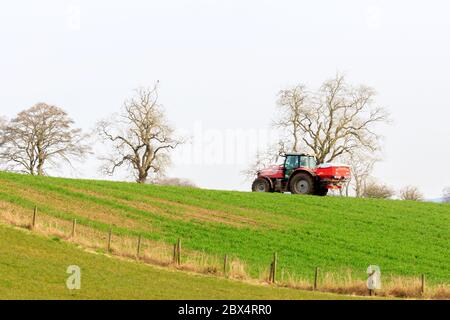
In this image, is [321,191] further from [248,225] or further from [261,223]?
[248,225]

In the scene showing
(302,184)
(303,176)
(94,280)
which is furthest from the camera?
(302,184)

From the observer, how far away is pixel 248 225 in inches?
1551

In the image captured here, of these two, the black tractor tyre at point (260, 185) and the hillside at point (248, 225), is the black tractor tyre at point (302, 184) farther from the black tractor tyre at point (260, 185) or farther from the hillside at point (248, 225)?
the black tractor tyre at point (260, 185)

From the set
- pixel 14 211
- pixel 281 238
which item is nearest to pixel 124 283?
pixel 14 211

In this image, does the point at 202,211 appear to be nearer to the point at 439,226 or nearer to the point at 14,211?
the point at 14,211

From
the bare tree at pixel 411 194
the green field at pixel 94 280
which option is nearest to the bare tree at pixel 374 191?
the bare tree at pixel 411 194

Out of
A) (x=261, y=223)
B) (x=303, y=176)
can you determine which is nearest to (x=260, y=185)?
(x=303, y=176)

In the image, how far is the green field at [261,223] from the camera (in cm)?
3303

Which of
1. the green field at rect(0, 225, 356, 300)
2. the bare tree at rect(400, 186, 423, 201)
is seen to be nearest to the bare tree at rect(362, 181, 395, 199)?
the bare tree at rect(400, 186, 423, 201)

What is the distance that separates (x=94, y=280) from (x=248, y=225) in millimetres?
18166

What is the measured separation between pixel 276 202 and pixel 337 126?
107ft

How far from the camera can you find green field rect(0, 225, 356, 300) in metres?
19.8

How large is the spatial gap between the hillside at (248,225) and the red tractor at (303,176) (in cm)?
106
